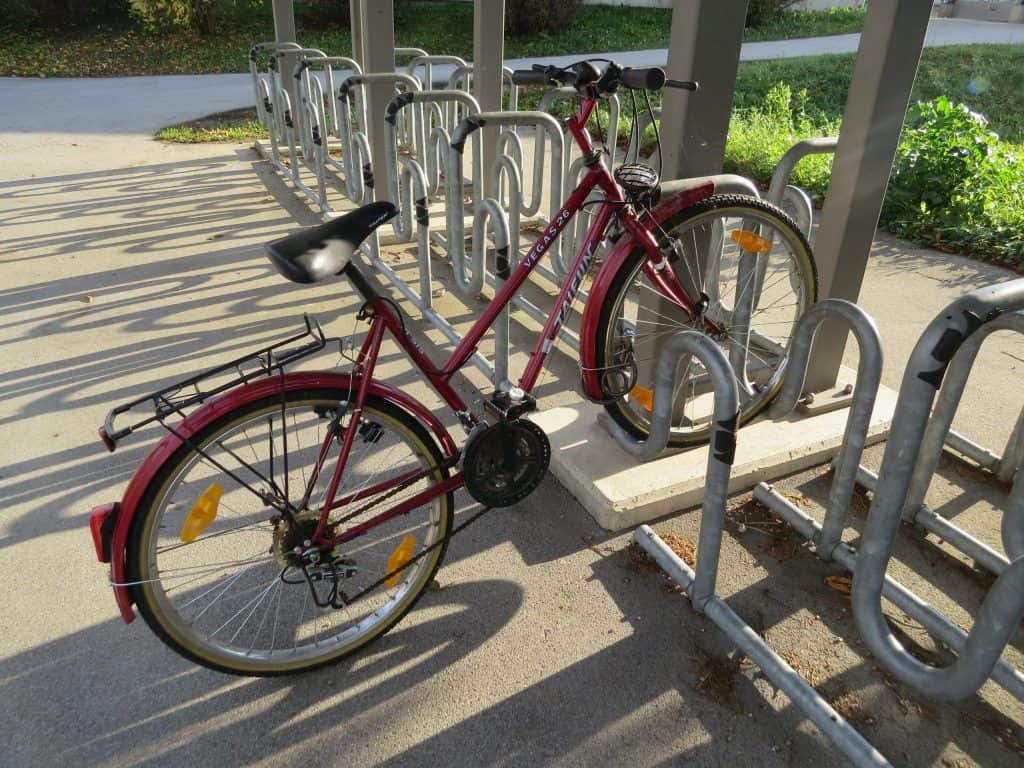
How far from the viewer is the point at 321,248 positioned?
1906 mm

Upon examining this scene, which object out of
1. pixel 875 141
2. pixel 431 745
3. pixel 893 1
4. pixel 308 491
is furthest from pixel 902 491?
pixel 893 1

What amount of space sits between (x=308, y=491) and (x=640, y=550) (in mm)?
1191

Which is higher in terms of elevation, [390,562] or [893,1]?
[893,1]

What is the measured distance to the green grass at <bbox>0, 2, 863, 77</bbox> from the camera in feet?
50.2

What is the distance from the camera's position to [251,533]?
2732mm

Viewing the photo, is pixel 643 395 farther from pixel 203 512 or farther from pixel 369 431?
pixel 203 512

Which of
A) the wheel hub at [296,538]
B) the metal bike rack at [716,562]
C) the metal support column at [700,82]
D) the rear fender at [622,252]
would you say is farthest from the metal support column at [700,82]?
the wheel hub at [296,538]

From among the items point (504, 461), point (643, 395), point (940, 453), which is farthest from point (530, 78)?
point (940, 453)

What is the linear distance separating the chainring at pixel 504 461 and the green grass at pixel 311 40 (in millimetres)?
15374

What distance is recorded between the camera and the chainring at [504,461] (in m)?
2.30

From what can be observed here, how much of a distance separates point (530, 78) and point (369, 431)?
147 centimetres

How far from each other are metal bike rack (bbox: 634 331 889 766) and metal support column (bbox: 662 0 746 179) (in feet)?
2.85

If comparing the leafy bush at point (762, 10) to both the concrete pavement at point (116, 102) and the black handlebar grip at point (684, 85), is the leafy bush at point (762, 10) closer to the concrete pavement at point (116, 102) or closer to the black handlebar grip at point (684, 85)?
the concrete pavement at point (116, 102)

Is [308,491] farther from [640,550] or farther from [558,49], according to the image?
[558,49]
